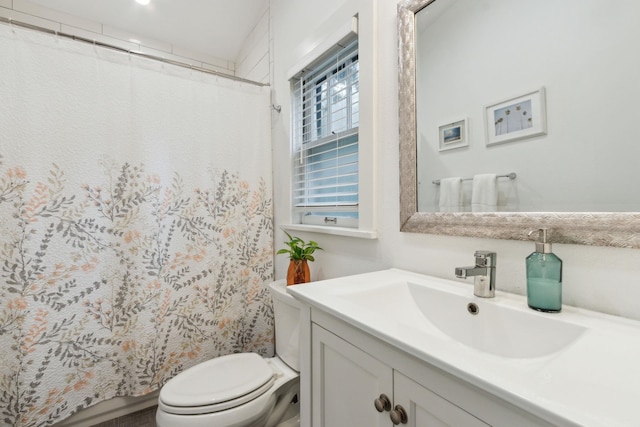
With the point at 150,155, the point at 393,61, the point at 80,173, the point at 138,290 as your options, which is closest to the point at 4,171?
the point at 80,173

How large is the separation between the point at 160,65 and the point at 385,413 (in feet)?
5.88

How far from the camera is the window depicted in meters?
1.34

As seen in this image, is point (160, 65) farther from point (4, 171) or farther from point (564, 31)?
point (564, 31)

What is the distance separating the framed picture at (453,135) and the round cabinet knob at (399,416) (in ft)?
2.38

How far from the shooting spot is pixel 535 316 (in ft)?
2.00

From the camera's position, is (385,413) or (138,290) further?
(138,290)

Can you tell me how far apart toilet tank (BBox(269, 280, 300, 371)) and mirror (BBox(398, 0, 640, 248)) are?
0.61 meters

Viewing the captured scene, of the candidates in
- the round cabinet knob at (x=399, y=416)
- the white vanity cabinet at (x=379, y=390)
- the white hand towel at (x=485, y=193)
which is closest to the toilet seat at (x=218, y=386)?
the white vanity cabinet at (x=379, y=390)

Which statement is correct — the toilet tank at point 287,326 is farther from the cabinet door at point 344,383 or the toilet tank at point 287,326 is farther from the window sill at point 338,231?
the cabinet door at point 344,383

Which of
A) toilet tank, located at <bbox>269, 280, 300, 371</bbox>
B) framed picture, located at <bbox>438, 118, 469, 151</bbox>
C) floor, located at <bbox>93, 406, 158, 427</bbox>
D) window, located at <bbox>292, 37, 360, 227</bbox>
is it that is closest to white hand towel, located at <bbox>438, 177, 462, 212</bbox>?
framed picture, located at <bbox>438, 118, 469, 151</bbox>

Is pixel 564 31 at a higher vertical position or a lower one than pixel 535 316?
higher

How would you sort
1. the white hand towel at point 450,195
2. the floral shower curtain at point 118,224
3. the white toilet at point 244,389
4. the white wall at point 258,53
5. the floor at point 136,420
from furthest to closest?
the white wall at point 258,53 < the floor at point 136,420 < the floral shower curtain at point 118,224 < the white toilet at point 244,389 < the white hand towel at point 450,195

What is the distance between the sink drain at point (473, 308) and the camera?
72 cm

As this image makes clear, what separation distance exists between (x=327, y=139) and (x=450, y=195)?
76 cm
